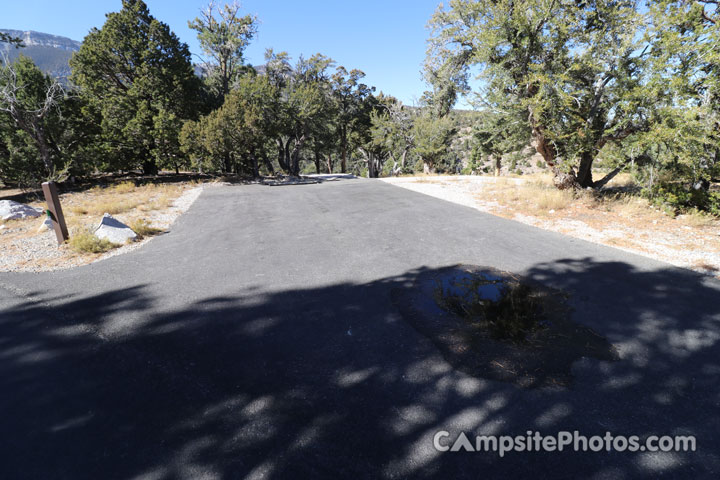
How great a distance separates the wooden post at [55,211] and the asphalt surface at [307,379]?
1.66 m

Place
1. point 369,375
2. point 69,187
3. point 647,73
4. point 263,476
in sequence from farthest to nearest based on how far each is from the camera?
point 69,187 < point 647,73 < point 369,375 < point 263,476

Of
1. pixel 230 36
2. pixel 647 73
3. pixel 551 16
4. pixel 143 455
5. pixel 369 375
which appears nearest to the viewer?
pixel 143 455

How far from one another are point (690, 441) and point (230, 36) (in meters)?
30.9

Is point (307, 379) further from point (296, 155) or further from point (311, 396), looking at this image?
point (296, 155)

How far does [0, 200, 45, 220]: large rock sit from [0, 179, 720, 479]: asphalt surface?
6.52 m

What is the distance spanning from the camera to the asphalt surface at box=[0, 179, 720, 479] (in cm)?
200

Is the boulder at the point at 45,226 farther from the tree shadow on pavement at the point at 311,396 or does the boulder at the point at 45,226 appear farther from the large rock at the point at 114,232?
the tree shadow on pavement at the point at 311,396

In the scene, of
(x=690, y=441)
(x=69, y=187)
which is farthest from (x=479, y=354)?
(x=69, y=187)

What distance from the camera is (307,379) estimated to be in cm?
271

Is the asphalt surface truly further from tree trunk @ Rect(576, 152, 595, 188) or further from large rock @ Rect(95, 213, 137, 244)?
tree trunk @ Rect(576, 152, 595, 188)

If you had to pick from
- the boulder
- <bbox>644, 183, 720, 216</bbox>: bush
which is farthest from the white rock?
<bbox>644, 183, 720, 216</bbox>: bush

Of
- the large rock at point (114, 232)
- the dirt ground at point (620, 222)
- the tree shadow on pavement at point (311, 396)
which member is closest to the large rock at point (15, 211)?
the large rock at point (114, 232)

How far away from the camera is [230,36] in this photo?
24016mm

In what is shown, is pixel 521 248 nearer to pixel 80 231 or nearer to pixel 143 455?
pixel 143 455
